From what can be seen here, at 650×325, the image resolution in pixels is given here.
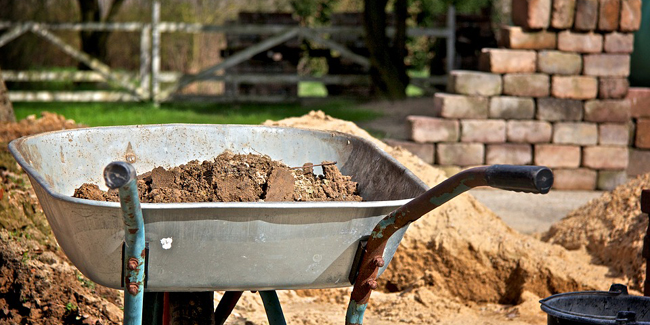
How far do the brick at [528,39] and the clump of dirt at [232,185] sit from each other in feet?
15.4

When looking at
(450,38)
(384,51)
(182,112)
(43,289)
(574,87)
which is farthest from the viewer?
(450,38)

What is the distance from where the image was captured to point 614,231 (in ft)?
14.7

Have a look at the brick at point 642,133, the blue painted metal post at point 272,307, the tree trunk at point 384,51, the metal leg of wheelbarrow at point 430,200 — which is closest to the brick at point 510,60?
the brick at point 642,133

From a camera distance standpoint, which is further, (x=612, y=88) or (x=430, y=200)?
(x=612, y=88)

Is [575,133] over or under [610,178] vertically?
over

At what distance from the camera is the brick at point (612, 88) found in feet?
23.0

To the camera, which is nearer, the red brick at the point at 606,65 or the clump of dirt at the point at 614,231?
the clump of dirt at the point at 614,231

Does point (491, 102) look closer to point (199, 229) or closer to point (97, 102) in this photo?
point (199, 229)

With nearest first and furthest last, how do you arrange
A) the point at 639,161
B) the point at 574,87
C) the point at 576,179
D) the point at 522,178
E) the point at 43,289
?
the point at 522,178 → the point at 43,289 → the point at 574,87 → the point at 576,179 → the point at 639,161

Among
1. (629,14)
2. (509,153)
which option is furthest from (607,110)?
(509,153)

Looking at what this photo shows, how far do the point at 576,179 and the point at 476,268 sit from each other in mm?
3286

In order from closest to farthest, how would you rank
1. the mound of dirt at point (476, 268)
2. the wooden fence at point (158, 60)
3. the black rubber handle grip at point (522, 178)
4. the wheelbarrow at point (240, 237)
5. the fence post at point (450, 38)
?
1. the black rubber handle grip at point (522, 178)
2. the wheelbarrow at point (240, 237)
3. the mound of dirt at point (476, 268)
4. the wooden fence at point (158, 60)
5. the fence post at point (450, 38)

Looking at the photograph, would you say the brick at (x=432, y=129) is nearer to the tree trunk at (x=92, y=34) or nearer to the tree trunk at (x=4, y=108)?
the tree trunk at (x=4, y=108)

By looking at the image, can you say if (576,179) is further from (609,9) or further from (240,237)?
(240,237)
